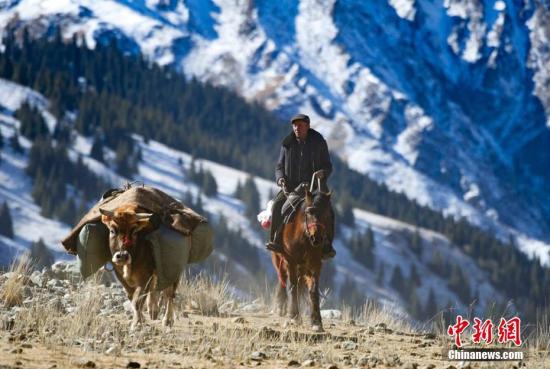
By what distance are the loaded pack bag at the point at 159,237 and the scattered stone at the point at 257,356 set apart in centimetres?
265

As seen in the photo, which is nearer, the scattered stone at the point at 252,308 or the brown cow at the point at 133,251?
the brown cow at the point at 133,251

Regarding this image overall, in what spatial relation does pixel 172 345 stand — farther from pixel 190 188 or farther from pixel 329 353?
pixel 190 188

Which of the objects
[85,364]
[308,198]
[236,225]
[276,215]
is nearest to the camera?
[85,364]

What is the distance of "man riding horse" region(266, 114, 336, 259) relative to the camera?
574 inches

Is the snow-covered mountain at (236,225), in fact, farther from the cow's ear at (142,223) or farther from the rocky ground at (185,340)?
the cow's ear at (142,223)

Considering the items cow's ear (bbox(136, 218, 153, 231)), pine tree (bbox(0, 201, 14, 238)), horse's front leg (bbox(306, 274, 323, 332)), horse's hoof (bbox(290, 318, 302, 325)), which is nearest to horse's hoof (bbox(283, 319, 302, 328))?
horse's hoof (bbox(290, 318, 302, 325))

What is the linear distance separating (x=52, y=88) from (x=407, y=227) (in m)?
60.9

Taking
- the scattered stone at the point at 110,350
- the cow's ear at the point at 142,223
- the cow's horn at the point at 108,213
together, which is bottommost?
the scattered stone at the point at 110,350

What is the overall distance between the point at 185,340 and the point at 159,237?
191 centimetres

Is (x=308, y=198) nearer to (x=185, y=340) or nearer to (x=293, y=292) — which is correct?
(x=293, y=292)

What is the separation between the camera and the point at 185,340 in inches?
414

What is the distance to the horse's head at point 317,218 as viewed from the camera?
42.9 ft

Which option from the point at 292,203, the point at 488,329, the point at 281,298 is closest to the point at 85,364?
the point at 488,329

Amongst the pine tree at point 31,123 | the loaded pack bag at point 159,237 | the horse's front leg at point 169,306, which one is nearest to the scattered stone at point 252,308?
the loaded pack bag at point 159,237
